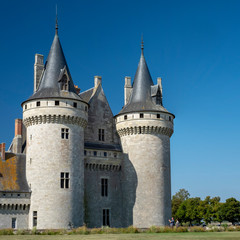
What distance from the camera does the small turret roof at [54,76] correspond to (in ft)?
136

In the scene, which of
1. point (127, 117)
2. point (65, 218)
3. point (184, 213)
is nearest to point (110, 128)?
point (127, 117)

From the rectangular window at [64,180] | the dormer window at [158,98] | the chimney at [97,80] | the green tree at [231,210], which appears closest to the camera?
the rectangular window at [64,180]

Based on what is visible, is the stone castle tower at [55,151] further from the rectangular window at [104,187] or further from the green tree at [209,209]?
the green tree at [209,209]

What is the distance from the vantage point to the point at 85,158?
43938 millimetres

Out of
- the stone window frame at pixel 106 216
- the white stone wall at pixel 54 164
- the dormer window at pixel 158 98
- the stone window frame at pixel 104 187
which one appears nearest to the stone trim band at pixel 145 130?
the dormer window at pixel 158 98

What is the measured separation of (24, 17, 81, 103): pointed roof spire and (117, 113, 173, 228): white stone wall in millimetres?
7668

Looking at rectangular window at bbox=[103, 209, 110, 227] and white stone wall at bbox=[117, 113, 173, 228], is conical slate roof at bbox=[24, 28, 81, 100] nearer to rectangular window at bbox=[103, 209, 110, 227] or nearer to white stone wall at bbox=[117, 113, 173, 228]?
white stone wall at bbox=[117, 113, 173, 228]

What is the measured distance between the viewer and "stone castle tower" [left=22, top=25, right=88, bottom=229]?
39.2 metres

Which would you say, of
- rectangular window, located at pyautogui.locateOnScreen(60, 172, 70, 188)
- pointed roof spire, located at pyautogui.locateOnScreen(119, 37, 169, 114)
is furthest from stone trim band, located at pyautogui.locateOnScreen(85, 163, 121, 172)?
pointed roof spire, located at pyautogui.locateOnScreen(119, 37, 169, 114)

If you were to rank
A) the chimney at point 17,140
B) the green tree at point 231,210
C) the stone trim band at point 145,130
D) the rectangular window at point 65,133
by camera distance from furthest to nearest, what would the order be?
the green tree at point 231,210, the chimney at point 17,140, the stone trim band at point 145,130, the rectangular window at point 65,133

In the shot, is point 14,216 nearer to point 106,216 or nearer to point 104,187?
point 106,216

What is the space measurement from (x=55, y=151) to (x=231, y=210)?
41.4 meters

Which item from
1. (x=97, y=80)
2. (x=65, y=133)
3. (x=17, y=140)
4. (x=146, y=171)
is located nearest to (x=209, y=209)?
(x=146, y=171)

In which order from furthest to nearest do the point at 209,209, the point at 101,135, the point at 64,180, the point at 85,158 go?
the point at 209,209 → the point at 101,135 → the point at 85,158 → the point at 64,180
